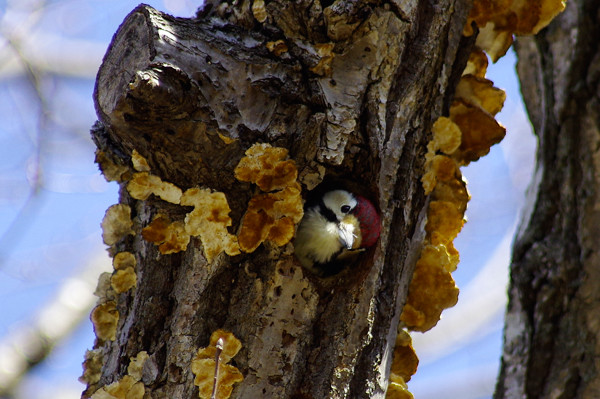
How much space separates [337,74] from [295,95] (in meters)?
0.15

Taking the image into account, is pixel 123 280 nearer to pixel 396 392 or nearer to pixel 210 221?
pixel 210 221

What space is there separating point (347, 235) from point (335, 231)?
0.22 meters

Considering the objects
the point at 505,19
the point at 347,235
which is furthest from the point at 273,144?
A: the point at 505,19

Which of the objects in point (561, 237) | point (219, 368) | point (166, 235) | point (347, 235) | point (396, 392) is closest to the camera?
point (219, 368)

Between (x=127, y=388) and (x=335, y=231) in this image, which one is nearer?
(x=127, y=388)

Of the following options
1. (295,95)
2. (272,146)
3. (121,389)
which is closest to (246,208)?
(272,146)

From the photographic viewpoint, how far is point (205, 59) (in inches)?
57.6

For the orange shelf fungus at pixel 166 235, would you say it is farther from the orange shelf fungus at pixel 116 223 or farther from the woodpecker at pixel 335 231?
the woodpecker at pixel 335 231

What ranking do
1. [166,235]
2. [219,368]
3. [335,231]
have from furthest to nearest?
[335,231] → [166,235] → [219,368]

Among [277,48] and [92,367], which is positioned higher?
[277,48]

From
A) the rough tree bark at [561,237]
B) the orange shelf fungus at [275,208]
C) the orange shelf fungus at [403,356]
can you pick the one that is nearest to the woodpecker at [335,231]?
the orange shelf fungus at [275,208]

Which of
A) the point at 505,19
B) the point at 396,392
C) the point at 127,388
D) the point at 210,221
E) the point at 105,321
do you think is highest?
the point at 505,19

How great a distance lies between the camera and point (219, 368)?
1.45 m

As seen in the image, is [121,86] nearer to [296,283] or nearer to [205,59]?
[205,59]
